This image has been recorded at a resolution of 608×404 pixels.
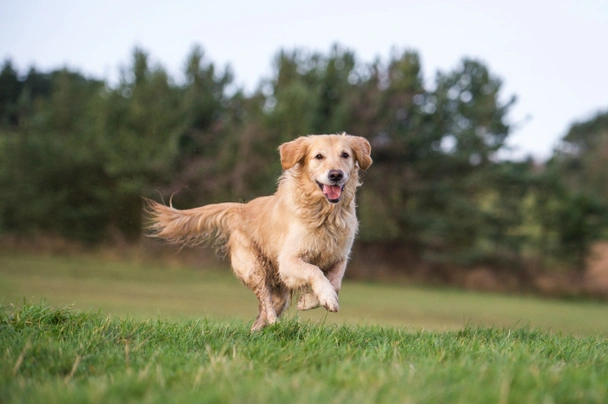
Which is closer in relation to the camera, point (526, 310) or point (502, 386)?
point (502, 386)

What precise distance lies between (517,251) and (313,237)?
A: 2880 cm

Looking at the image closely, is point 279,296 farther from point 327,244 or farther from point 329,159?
point 329,159

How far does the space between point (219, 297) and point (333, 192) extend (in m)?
14.9

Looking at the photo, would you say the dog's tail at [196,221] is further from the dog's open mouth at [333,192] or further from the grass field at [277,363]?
the grass field at [277,363]

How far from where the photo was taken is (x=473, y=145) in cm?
3278

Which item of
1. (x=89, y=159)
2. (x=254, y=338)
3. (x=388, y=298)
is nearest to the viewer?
(x=254, y=338)

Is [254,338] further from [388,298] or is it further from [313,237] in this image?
[388,298]

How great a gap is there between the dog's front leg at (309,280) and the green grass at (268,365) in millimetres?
295

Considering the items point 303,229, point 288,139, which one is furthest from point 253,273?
point 288,139

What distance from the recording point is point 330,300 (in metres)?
5.19

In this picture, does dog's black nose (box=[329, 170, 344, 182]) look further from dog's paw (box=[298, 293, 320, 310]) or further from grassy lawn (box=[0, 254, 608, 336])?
grassy lawn (box=[0, 254, 608, 336])

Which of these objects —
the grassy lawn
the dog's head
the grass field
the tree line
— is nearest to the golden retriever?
the dog's head

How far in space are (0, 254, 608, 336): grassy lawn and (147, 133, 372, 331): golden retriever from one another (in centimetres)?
801

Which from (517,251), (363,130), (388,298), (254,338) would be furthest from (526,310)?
(254,338)
